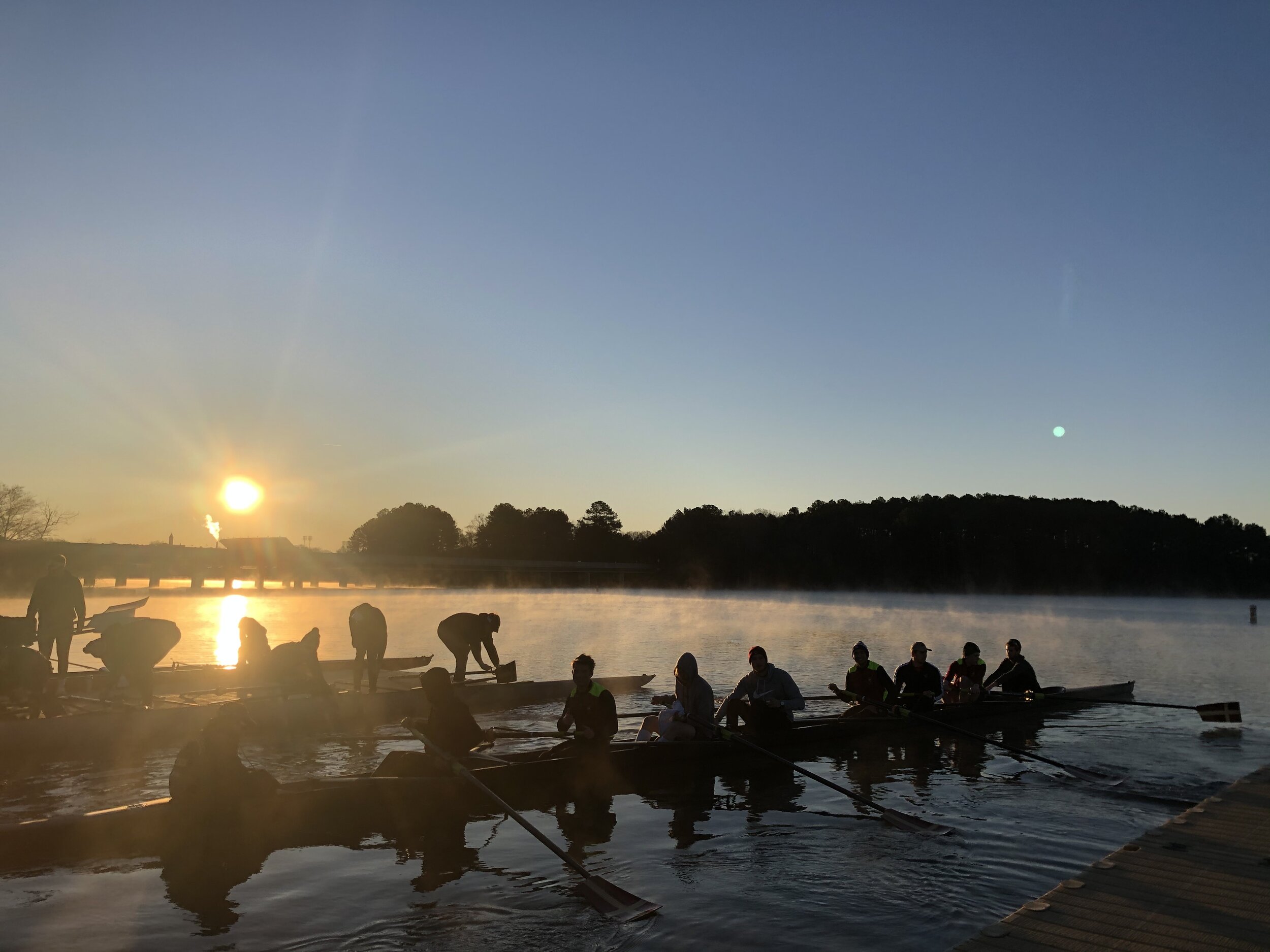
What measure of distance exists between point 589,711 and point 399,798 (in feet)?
8.31

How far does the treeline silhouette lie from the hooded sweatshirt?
106 m

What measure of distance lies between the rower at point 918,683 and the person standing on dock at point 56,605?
14.2 meters

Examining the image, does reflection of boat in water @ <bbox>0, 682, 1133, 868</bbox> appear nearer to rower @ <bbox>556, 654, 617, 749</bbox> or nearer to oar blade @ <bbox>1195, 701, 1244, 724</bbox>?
rower @ <bbox>556, 654, 617, 749</bbox>

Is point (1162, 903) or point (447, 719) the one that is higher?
point (447, 719)

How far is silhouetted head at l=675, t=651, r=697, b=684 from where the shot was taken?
12.2 m

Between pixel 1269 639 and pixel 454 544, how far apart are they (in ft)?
518

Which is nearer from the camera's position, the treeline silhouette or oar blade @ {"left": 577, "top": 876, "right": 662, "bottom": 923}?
oar blade @ {"left": 577, "top": 876, "right": 662, "bottom": 923}

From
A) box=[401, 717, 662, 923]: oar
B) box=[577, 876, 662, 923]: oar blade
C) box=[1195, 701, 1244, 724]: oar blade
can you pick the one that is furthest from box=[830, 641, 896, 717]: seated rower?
box=[577, 876, 662, 923]: oar blade

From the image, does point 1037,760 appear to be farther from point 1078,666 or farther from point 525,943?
point 1078,666

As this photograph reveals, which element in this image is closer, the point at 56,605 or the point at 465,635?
the point at 56,605

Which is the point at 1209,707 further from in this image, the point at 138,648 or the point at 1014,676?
the point at 138,648

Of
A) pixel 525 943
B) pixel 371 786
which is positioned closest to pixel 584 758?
pixel 371 786

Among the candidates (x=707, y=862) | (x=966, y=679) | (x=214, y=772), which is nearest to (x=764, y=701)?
(x=707, y=862)

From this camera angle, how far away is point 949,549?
4614 inches
